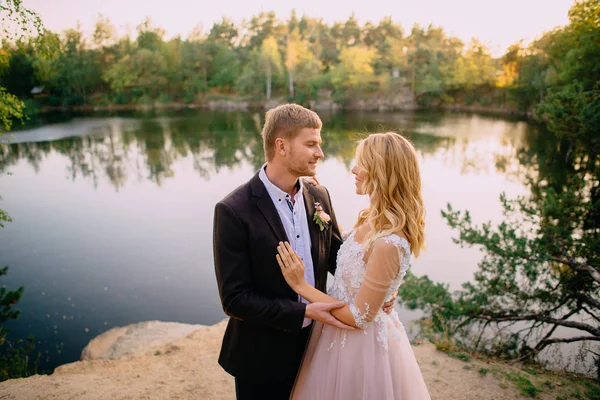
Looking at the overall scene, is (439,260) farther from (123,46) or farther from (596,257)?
(123,46)

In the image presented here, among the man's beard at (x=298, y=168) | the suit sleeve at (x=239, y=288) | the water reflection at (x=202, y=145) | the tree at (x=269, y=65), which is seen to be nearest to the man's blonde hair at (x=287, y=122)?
the man's beard at (x=298, y=168)

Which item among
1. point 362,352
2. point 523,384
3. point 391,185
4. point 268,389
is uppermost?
point 391,185

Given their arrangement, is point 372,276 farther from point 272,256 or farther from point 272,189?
point 272,189

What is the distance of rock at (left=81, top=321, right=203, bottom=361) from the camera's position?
21.3 feet

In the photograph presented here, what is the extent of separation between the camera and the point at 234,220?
2129 mm

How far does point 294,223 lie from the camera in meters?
2.35

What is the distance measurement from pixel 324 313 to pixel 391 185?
2.43 ft

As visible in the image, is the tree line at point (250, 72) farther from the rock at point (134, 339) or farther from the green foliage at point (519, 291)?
the rock at point (134, 339)

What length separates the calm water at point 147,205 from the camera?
8.48 metres

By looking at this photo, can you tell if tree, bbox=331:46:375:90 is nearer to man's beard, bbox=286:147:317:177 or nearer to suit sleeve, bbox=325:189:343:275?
suit sleeve, bbox=325:189:343:275

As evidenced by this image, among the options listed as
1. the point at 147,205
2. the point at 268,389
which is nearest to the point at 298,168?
the point at 268,389

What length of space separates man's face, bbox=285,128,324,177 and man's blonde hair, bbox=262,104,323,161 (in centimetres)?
3

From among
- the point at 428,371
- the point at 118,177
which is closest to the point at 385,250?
the point at 428,371

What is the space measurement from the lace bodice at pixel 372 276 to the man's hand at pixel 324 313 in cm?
8
